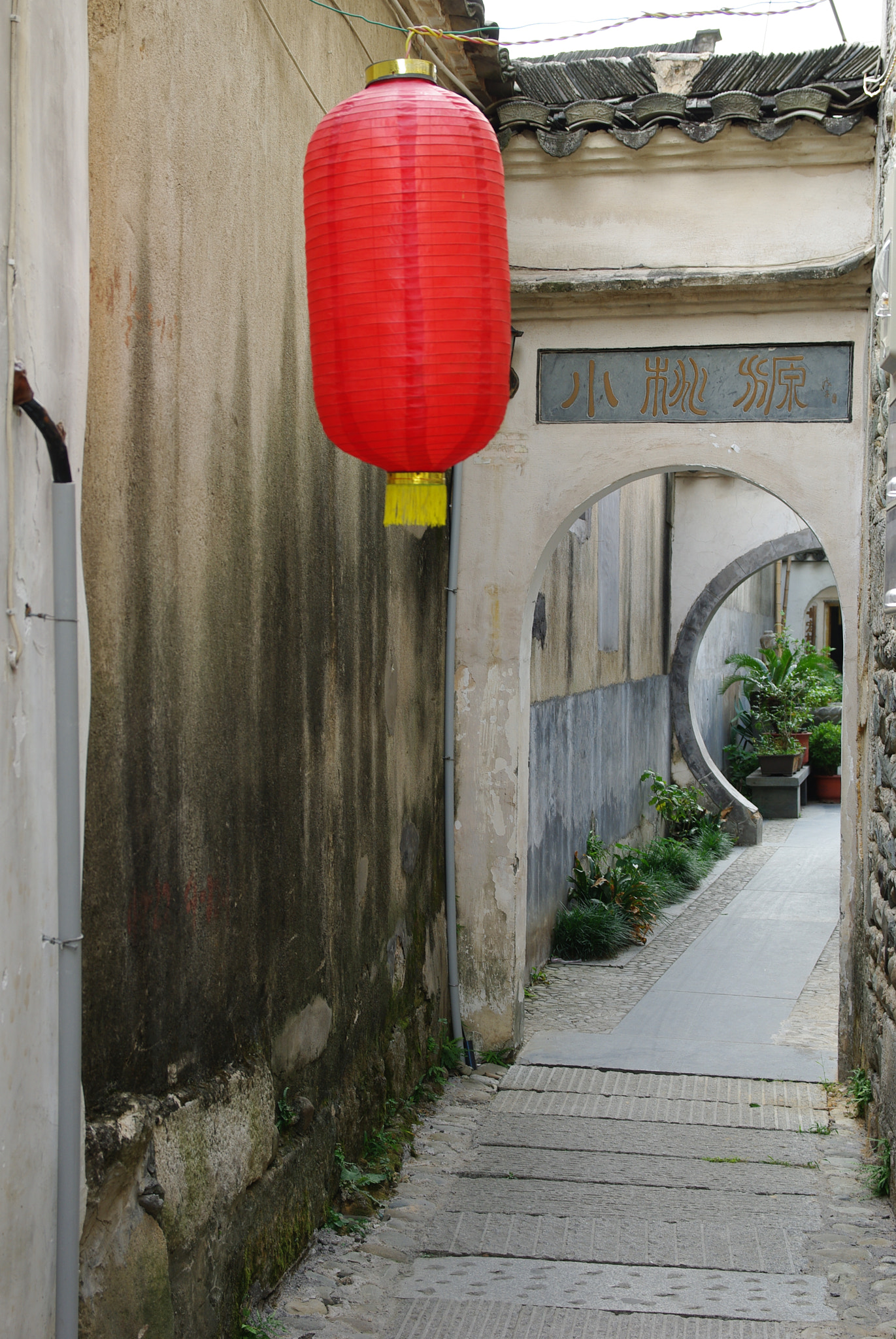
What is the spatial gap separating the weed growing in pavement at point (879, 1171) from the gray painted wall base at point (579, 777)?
287 cm

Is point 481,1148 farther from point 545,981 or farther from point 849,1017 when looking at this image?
point 545,981

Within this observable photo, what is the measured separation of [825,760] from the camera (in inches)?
632

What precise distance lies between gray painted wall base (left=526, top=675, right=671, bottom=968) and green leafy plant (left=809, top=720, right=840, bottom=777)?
15.2 feet

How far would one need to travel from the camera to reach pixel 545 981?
288 inches

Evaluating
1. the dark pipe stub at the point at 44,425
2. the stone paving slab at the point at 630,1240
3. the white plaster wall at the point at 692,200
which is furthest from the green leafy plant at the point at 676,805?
the dark pipe stub at the point at 44,425

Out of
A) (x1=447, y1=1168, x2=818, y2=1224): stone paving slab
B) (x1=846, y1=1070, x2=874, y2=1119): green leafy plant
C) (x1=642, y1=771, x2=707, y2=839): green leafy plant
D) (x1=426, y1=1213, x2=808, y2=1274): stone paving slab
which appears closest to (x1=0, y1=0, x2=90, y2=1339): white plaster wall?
(x1=426, y1=1213, x2=808, y2=1274): stone paving slab

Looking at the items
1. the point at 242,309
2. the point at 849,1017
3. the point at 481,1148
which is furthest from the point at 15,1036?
the point at 849,1017

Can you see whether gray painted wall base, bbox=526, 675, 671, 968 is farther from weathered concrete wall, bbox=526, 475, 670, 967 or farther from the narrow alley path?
the narrow alley path

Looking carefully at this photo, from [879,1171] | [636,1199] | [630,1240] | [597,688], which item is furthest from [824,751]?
[630,1240]

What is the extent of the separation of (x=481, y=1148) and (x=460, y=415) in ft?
9.88

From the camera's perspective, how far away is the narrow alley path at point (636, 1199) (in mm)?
3508

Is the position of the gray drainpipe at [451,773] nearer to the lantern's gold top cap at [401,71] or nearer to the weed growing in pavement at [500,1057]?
the weed growing in pavement at [500,1057]

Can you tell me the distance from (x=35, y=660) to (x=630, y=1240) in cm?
283

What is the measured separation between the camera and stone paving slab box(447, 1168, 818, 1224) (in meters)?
4.18
